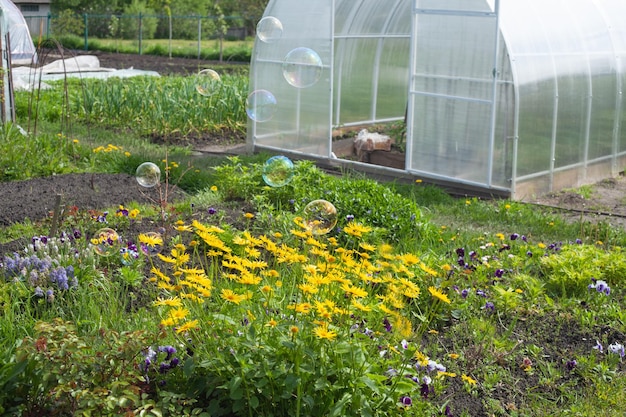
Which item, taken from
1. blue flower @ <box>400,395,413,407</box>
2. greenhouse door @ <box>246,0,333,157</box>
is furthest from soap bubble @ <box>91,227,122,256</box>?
greenhouse door @ <box>246,0,333,157</box>

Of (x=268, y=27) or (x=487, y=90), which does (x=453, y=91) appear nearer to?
(x=487, y=90)

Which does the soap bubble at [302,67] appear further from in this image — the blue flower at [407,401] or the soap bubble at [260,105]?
the blue flower at [407,401]

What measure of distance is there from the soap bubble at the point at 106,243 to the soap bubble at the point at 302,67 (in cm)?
488

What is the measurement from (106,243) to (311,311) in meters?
2.45

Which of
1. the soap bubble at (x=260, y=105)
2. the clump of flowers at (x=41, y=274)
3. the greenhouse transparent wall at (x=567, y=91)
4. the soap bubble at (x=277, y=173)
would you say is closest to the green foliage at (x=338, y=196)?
the soap bubble at (x=277, y=173)

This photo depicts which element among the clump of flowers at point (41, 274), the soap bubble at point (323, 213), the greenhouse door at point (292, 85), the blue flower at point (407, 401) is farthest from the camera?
the greenhouse door at point (292, 85)

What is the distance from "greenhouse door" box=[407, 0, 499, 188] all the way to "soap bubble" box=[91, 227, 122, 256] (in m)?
5.20

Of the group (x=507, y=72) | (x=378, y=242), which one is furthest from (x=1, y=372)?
(x=507, y=72)

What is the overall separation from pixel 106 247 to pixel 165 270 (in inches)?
22.8

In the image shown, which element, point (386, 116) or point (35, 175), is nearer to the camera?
point (35, 175)

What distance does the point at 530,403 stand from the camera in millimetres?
4375

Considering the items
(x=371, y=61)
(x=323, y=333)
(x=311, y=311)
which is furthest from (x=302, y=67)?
(x=323, y=333)

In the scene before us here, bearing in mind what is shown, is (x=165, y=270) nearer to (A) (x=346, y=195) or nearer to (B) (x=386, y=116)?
(A) (x=346, y=195)

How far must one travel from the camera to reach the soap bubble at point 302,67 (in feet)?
33.7
